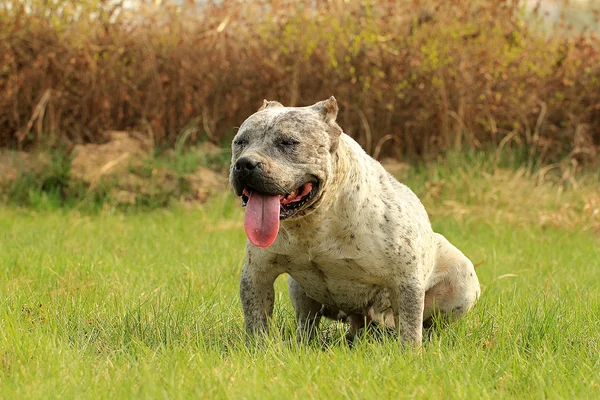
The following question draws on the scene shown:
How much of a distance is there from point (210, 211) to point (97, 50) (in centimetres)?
310

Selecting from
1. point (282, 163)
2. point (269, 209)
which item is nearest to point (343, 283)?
point (269, 209)

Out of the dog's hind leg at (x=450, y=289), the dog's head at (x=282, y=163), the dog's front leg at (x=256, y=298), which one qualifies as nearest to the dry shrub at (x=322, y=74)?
the dog's hind leg at (x=450, y=289)

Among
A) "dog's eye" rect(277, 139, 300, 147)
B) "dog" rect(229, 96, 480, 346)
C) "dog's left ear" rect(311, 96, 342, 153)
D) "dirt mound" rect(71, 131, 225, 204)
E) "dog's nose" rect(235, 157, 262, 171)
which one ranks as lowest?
"dirt mound" rect(71, 131, 225, 204)

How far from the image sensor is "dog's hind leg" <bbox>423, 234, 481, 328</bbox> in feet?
16.5

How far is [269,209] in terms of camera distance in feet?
13.5

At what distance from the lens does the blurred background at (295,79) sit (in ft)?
37.2

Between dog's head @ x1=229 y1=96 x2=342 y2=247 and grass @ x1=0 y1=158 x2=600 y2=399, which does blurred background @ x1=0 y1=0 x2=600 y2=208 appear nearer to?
grass @ x1=0 y1=158 x2=600 y2=399

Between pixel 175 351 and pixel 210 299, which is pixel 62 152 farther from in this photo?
pixel 175 351

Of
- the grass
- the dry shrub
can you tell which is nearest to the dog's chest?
the grass

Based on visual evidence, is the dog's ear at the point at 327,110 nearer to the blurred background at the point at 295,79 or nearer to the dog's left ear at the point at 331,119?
the dog's left ear at the point at 331,119

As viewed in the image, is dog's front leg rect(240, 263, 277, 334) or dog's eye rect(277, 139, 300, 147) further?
dog's front leg rect(240, 263, 277, 334)

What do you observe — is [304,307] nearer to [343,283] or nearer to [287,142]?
[343,283]

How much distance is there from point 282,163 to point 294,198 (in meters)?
0.21

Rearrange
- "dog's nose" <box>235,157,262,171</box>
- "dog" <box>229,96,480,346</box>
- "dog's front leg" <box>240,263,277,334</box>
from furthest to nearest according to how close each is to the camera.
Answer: "dog's front leg" <box>240,263,277,334</box> → "dog" <box>229,96,480,346</box> → "dog's nose" <box>235,157,262,171</box>
